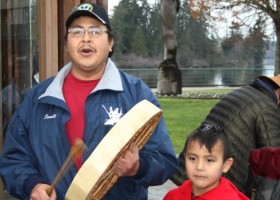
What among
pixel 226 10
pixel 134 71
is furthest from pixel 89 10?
pixel 134 71

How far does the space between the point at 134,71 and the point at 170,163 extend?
2897cm

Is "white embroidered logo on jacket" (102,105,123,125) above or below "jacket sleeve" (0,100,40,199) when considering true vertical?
above

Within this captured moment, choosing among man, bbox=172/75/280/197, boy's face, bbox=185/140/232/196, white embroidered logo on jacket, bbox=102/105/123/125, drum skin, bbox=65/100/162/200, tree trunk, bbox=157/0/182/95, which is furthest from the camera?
tree trunk, bbox=157/0/182/95

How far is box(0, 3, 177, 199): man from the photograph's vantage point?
7.91 feet

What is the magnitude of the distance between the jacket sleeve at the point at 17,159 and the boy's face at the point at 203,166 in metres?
0.72

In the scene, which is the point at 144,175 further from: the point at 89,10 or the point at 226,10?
the point at 226,10

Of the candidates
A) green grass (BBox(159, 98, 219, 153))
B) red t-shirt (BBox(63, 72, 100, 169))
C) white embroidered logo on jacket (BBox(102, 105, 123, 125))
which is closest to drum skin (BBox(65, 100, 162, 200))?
white embroidered logo on jacket (BBox(102, 105, 123, 125))

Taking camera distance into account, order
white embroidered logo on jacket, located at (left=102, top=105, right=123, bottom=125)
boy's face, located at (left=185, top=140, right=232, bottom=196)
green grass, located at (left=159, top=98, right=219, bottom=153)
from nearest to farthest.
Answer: white embroidered logo on jacket, located at (left=102, top=105, right=123, bottom=125)
boy's face, located at (left=185, top=140, right=232, bottom=196)
green grass, located at (left=159, top=98, right=219, bottom=153)

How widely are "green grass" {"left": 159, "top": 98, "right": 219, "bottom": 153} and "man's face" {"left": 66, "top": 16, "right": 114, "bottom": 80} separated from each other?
7.87m

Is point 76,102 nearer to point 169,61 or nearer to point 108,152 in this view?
point 108,152

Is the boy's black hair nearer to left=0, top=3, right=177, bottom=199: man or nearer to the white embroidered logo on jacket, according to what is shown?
left=0, top=3, right=177, bottom=199: man

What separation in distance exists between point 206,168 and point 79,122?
24.9 inches

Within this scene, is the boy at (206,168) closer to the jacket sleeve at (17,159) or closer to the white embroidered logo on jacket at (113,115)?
the white embroidered logo on jacket at (113,115)

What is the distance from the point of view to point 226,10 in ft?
82.5
